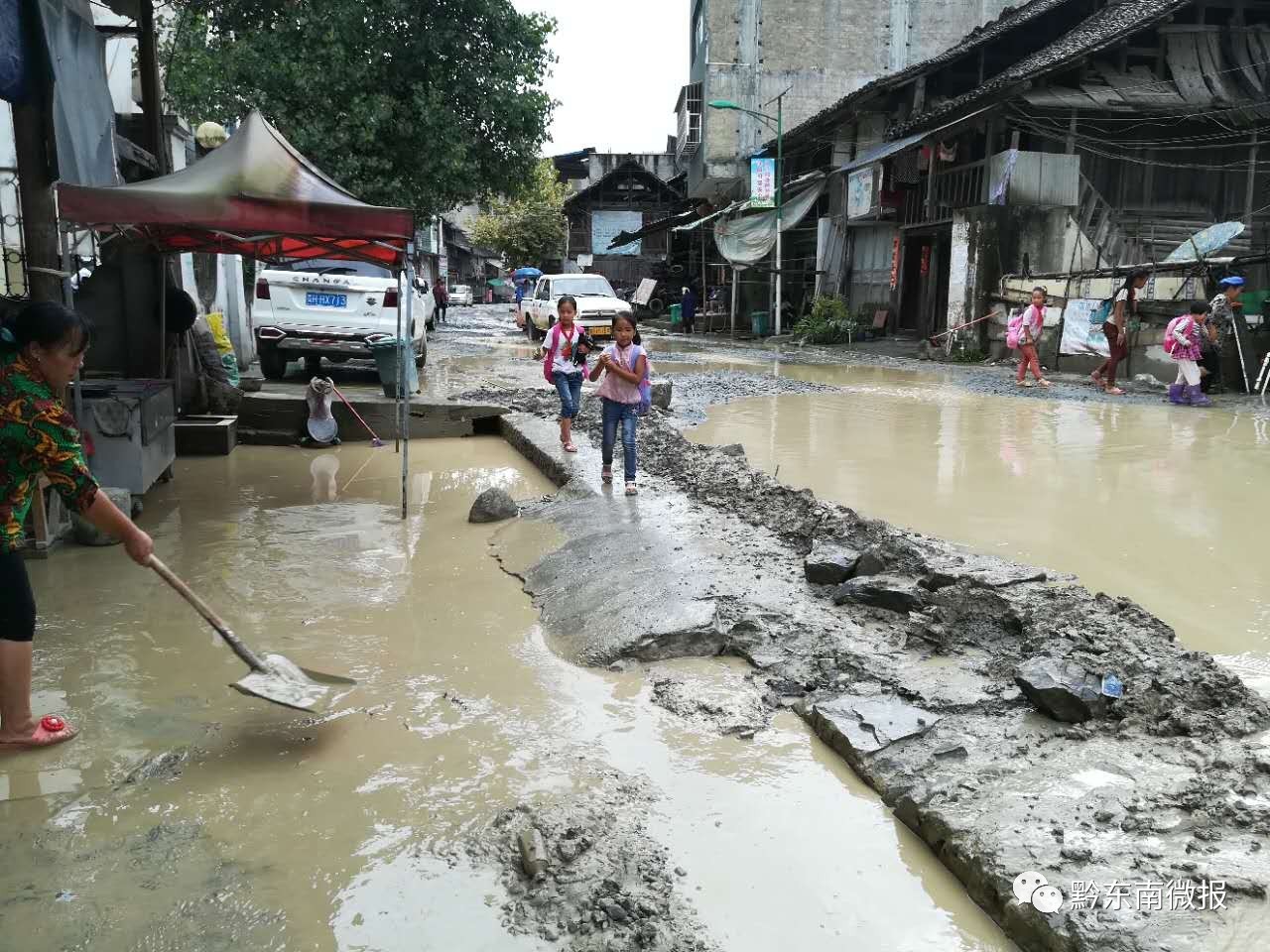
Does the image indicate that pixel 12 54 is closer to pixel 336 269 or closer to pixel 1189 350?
pixel 336 269

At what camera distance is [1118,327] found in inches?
560

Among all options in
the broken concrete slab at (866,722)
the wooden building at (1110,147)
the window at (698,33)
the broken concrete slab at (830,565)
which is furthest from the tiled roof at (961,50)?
the broken concrete slab at (866,722)

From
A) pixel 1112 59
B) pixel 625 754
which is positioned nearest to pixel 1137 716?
Answer: pixel 625 754

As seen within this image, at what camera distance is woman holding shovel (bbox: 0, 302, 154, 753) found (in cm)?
326

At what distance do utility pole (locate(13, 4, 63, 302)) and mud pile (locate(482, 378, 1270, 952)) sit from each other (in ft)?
11.7

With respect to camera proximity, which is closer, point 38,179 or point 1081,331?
point 38,179

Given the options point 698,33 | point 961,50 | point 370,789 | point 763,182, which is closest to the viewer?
point 370,789

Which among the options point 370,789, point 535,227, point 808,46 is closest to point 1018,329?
point 370,789

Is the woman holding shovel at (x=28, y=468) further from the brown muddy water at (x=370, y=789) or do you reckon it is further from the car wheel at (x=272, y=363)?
the car wheel at (x=272, y=363)

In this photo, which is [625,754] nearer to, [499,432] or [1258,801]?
[1258,801]

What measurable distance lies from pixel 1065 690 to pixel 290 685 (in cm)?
270

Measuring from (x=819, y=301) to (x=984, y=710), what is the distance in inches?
915

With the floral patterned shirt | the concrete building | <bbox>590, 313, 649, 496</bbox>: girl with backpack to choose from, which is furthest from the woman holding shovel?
the concrete building

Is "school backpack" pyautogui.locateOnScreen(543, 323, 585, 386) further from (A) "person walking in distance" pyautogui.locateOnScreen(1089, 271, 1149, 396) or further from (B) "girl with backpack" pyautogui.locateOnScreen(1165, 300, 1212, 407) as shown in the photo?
(A) "person walking in distance" pyautogui.locateOnScreen(1089, 271, 1149, 396)
